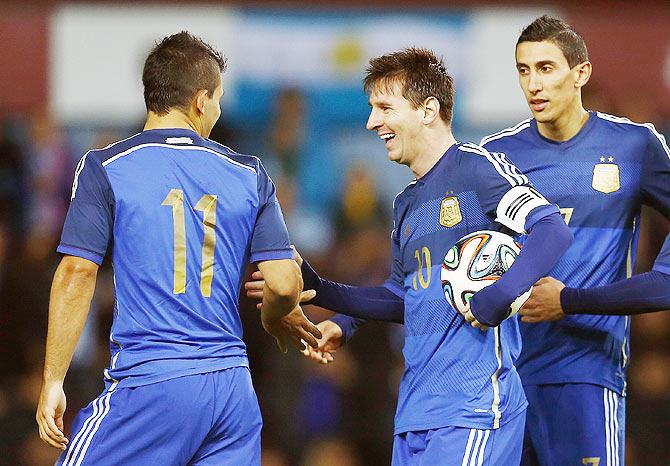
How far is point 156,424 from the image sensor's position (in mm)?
3736

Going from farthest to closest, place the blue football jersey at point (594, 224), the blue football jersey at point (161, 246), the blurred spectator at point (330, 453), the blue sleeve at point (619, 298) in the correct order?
the blurred spectator at point (330, 453), the blue football jersey at point (594, 224), the blue sleeve at point (619, 298), the blue football jersey at point (161, 246)

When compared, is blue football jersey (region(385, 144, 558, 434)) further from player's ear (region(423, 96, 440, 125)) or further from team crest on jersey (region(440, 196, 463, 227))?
player's ear (region(423, 96, 440, 125))

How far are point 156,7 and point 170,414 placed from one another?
7.78 meters

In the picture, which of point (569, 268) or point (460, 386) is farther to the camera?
point (569, 268)

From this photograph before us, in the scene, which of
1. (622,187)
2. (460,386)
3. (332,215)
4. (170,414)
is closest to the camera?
(170,414)

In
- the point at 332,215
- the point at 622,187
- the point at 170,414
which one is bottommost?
the point at 332,215

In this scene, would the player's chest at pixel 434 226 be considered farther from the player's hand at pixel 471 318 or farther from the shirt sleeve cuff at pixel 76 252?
the shirt sleeve cuff at pixel 76 252

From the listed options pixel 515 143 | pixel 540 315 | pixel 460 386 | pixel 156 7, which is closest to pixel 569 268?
pixel 540 315

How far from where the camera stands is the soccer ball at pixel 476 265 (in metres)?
3.96

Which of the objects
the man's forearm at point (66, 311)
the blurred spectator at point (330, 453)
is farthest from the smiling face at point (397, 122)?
the blurred spectator at point (330, 453)

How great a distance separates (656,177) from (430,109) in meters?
1.21

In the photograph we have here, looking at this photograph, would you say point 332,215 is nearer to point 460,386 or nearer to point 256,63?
point 256,63

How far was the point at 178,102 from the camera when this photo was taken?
4.10m

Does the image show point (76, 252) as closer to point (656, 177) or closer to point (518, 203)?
point (518, 203)
